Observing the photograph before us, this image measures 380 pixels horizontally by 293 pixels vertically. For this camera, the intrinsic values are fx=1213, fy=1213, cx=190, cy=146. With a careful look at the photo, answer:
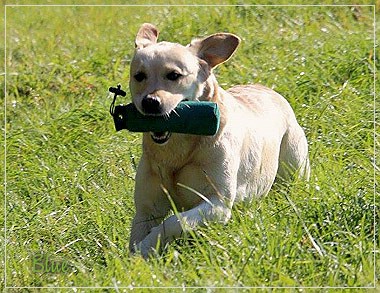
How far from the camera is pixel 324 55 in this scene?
33.4 ft

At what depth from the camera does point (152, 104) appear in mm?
6578

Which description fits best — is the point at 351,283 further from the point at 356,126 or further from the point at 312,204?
the point at 356,126

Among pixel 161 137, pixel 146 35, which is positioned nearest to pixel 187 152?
pixel 161 137

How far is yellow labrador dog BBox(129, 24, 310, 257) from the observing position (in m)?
6.64

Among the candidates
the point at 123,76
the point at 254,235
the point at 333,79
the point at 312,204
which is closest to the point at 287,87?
the point at 333,79

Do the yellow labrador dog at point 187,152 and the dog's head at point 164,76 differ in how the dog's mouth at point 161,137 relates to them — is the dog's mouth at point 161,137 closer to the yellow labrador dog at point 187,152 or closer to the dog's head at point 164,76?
the yellow labrador dog at point 187,152

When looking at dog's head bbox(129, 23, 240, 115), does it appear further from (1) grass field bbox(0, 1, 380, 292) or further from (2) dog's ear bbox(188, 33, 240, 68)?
(1) grass field bbox(0, 1, 380, 292)

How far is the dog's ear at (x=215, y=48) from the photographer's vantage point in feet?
23.2

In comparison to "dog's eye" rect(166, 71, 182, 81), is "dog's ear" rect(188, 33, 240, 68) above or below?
above

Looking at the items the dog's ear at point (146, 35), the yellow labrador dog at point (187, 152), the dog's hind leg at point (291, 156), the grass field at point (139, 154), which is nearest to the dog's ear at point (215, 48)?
the yellow labrador dog at point (187, 152)

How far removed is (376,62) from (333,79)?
1.53ft

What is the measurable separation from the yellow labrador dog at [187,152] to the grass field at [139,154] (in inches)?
5.7

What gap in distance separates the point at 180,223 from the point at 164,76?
826 mm

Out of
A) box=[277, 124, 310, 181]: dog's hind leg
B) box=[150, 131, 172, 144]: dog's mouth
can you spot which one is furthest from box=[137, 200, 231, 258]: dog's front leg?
box=[277, 124, 310, 181]: dog's hind leg
